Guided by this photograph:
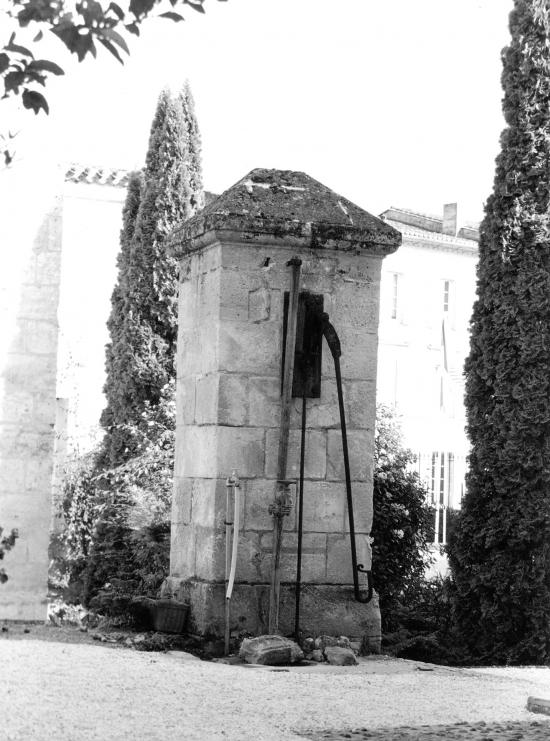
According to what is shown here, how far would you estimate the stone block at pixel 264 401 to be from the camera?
601 centimetres

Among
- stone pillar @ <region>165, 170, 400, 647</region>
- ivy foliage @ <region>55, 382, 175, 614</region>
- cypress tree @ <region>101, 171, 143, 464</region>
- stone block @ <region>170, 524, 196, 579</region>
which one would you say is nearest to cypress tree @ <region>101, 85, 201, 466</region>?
cypress tree @ <region>101, 171, 143, 464</region>

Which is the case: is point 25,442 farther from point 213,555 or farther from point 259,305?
point 259,305

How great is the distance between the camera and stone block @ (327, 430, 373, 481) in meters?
6.10

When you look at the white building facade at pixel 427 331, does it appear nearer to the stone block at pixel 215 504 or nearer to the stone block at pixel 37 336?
the stone block at pixel 37 336

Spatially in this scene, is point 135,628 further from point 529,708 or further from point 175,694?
point 529,708

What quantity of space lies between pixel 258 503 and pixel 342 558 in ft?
1.68

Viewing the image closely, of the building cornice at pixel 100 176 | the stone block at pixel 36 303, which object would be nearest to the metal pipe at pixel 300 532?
the stone block at pixel 36 303

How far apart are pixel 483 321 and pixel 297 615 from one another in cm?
449

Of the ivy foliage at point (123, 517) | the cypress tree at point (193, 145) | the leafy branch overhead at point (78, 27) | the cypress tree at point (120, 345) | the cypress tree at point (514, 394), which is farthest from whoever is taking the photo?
the cypress tree at point (193, 145)

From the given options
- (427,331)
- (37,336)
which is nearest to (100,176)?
(427,331)

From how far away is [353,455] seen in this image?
6129mm

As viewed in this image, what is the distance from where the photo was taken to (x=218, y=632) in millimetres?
5863

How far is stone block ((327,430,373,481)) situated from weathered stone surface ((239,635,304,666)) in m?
0.90

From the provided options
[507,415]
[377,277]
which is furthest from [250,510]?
[507,415]
